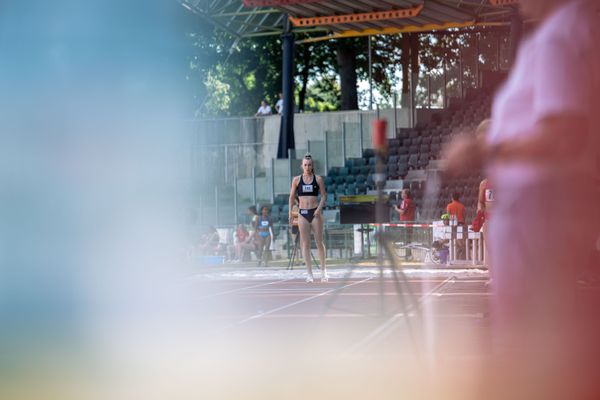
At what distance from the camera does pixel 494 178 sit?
133 inches

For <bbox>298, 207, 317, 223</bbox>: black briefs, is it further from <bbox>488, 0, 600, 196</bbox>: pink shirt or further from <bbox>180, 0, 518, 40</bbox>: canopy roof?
<bbox>488, 0, 600, 196</bbox>: pink shirt

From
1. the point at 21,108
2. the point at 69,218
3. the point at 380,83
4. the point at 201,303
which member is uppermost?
the point at 380,83

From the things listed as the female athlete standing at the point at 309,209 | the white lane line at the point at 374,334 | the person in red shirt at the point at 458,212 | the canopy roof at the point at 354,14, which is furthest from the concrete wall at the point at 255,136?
the white lane line at the point at 374,334

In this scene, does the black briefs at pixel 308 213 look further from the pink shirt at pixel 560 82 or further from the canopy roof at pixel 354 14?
the pink shirt at pixel 560 82

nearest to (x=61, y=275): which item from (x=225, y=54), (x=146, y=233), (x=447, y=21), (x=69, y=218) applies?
(x=69, y=218)

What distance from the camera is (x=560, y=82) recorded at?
121 inches

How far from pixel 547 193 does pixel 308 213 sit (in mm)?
15936

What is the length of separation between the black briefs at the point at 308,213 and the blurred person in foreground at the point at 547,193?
1566cm

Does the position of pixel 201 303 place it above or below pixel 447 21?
below

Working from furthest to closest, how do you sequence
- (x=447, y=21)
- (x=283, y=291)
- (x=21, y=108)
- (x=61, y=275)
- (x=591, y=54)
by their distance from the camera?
1. (x=447, y=21)
2. (x=283, y=291)
3. (x=61, y=275)
4. (x=21, y=108)
5. (x=591, y=54)

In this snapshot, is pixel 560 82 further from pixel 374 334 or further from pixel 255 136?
pixel 255 136

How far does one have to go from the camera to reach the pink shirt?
3.07 m

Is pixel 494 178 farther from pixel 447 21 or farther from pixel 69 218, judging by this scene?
pixel 447 21

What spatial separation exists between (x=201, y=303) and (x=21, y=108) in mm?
3574
